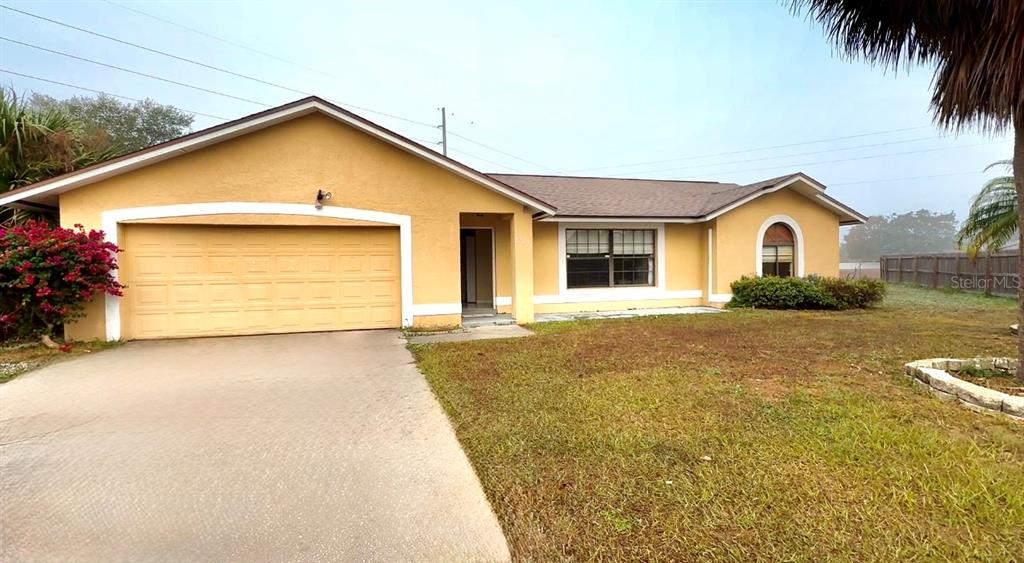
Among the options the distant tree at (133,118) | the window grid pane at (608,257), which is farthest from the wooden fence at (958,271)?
the distant tree at (133,118)

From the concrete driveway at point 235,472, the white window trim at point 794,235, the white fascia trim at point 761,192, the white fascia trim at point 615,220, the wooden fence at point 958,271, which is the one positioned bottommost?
the concrete driveway at point 235,472

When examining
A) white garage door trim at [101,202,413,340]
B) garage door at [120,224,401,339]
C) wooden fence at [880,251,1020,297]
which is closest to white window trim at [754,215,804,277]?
wooden fence at [880,251,1020,297]

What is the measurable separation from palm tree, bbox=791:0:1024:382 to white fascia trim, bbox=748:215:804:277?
9.34 metres

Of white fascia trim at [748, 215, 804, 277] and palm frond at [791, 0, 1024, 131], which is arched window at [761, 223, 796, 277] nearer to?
white fascia trim at [748, 215, 804, 277]

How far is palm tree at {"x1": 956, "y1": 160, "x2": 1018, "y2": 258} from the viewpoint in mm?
10148

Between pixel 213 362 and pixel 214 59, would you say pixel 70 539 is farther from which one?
pixel 214 59

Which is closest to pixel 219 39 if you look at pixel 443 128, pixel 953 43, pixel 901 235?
pixel 443 128

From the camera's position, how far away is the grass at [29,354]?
21.9 feet

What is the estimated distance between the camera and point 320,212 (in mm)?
9703

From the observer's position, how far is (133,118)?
3036 centimetres

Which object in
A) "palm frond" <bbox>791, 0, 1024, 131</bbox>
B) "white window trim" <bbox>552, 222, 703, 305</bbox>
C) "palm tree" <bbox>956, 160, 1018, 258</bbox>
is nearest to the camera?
Answer: "palm frond" <bbox>791, 0, 1024, 131</bbox>

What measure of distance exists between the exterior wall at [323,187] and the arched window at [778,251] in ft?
27.9

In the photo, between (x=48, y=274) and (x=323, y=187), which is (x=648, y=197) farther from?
(x=48, y=274)

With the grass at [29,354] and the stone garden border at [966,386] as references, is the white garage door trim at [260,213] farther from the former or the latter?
the stone garden border at [966,386]
